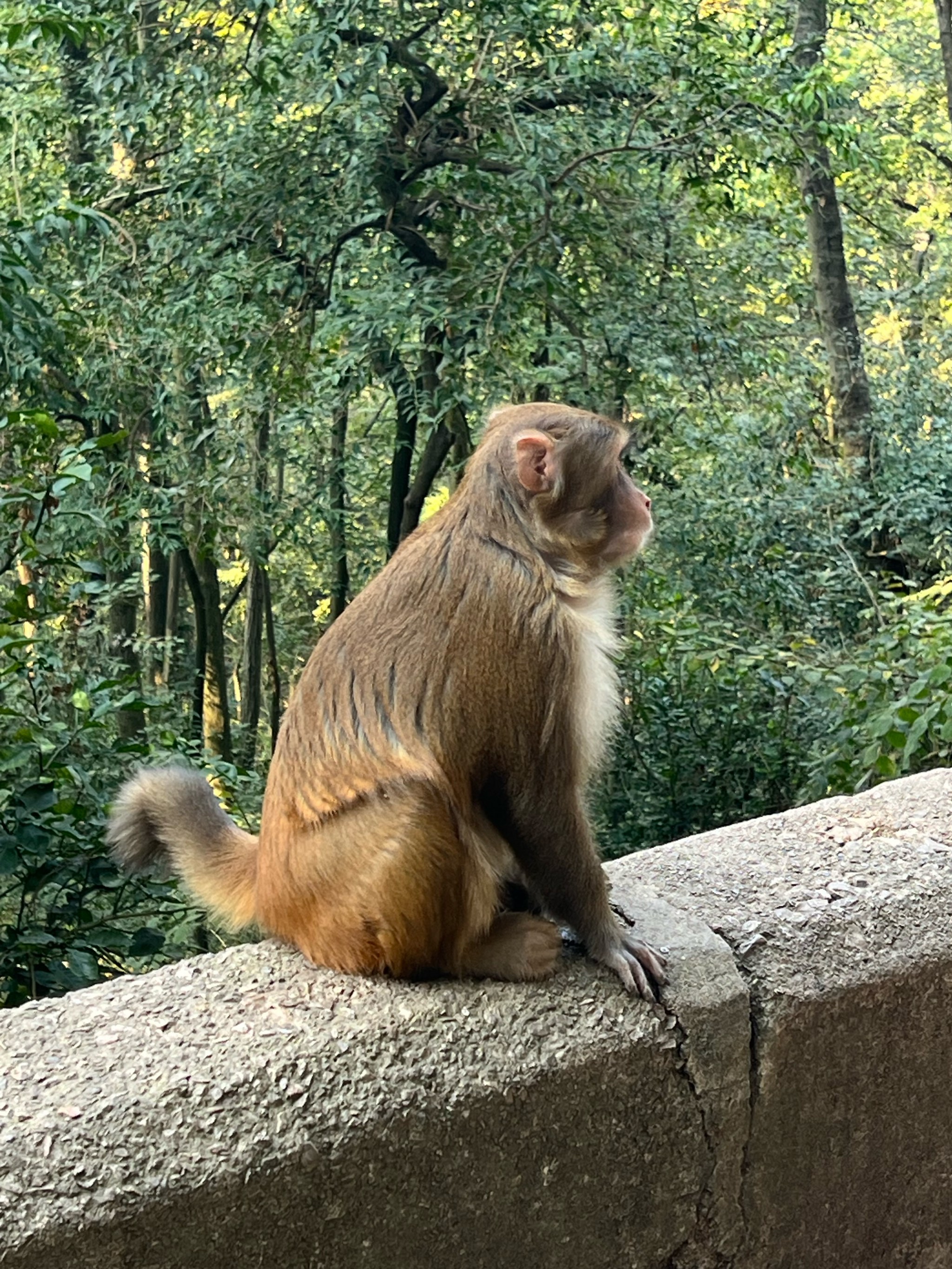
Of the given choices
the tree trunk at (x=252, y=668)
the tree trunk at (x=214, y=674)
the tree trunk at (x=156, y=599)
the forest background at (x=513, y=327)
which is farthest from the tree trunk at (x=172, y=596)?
the forest background at (x=513, y=327)

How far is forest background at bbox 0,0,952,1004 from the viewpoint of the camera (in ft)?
18.3

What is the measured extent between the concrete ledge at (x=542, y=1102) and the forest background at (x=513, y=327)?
6.39 ft

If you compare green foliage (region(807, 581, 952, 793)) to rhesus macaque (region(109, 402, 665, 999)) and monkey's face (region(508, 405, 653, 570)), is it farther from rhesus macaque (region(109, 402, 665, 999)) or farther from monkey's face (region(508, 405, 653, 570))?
rhesus macaque (region(109, 402, 665, 999))

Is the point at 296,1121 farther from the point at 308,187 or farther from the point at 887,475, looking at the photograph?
the point at 887,475

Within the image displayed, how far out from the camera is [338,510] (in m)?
8.22

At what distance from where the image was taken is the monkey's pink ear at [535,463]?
221cm

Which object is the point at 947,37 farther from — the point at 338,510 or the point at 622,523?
the point at 622,523

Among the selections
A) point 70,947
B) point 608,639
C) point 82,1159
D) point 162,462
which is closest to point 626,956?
point 608,639

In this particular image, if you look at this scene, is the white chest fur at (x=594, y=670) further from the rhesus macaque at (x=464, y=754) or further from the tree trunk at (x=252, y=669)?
the tree trunk at (x=252, y=669)

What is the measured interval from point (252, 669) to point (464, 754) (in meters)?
10.7

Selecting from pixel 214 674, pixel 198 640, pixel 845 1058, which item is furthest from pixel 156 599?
pixel 845 1058

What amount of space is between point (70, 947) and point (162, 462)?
4.61m

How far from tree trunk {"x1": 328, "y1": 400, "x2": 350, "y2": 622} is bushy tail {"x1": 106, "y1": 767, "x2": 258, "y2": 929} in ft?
13.9

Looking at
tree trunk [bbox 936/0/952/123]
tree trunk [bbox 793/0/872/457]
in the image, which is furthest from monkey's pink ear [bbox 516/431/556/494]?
tree trunk [bbox 793/0/872/457]
